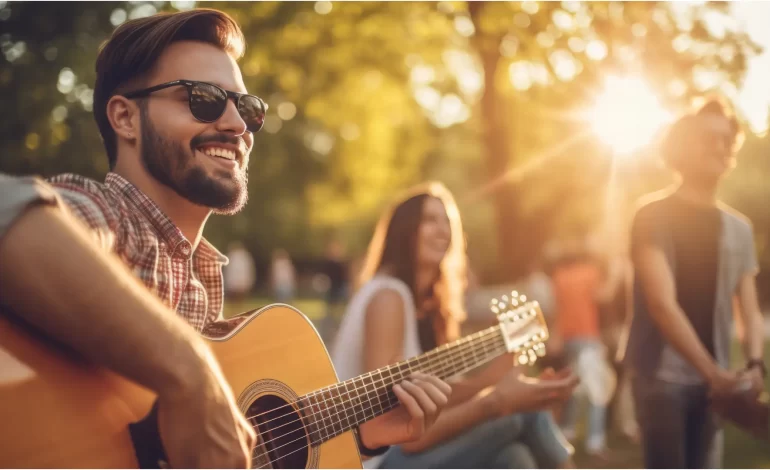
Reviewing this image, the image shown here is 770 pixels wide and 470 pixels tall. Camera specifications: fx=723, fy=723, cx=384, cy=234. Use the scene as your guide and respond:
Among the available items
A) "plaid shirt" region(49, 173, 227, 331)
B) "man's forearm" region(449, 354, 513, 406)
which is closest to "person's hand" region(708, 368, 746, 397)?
"man's forearm" region(449, 354, 513, 406)

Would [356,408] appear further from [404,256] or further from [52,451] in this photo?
[404,256]

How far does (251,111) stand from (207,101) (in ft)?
0.51

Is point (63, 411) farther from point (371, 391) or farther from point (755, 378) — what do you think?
point (755, 378)

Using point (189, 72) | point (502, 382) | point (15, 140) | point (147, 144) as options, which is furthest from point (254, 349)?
point (15, 140)

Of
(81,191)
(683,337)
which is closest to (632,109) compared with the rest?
(683,337)

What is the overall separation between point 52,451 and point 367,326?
2.06 metres

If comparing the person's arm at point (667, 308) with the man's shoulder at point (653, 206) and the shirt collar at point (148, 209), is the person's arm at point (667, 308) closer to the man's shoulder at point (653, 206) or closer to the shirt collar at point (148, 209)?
the man's shoulder at point (653, 206)

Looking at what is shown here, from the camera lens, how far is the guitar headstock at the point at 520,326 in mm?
2967

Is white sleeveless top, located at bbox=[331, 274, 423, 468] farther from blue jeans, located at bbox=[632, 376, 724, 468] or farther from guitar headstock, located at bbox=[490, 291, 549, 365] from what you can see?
blue jeans, located at bbox=[632, 376, 724, 468]

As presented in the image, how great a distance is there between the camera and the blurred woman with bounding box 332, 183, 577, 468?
296 centimetres

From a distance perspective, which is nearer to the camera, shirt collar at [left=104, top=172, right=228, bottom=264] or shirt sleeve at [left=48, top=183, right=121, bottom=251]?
shirt sleeve at [left=48, top=183, right=121, bottom=251]

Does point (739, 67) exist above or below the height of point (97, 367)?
above

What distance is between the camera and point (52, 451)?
52.9 inches

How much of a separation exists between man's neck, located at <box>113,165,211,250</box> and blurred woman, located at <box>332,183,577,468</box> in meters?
1.43
